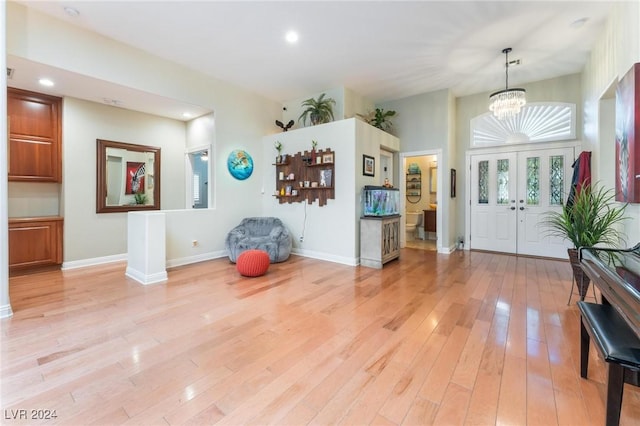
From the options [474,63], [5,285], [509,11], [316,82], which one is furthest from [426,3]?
[5,285]

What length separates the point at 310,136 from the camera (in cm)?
509

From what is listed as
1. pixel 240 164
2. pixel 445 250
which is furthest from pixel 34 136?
pixel 445 250

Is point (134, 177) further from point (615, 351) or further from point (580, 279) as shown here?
point (580, 279)

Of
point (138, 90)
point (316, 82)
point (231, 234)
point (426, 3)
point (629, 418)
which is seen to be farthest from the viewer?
point (316, 82)

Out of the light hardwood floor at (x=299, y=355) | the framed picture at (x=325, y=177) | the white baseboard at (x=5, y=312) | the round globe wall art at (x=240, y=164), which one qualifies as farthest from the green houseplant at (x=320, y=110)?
the white baseboard at (x=5, y=312)

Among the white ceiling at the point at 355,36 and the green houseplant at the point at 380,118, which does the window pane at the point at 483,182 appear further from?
the green houseplant at the point at 380,118

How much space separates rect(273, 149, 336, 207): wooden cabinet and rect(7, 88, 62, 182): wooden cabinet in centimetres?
339

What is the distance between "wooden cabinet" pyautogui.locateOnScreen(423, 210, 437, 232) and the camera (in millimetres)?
7094

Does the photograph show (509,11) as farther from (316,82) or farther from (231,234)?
(231,234)

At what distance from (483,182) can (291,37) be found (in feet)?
14.9

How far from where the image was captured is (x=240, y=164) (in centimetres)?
Result: 536

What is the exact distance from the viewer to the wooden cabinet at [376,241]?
439cm

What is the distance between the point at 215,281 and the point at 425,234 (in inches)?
218

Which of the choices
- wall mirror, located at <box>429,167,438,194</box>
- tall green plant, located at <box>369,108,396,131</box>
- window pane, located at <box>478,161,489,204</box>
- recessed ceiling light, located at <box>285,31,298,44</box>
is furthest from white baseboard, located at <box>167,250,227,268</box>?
wall mirror, located at <box>429,167,438,194</box>
